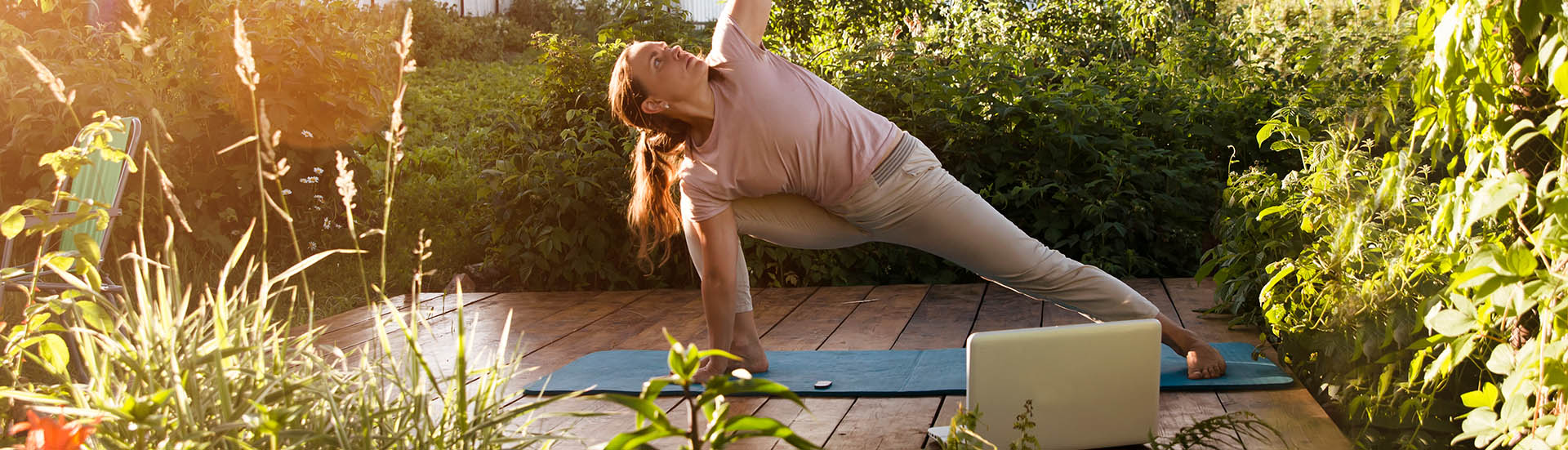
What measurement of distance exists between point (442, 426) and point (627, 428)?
1.11 meters

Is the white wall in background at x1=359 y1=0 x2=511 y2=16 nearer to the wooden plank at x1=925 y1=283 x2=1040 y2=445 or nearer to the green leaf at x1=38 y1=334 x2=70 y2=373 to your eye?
the wooden plank at x1=925 y1=283 x2=1040 y2=445

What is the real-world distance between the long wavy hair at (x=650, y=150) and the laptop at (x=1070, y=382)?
2.91 feet

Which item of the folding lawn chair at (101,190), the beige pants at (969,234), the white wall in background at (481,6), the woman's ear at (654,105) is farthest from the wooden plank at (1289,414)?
the white wall in background at (481,6)

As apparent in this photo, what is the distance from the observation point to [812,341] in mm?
3369

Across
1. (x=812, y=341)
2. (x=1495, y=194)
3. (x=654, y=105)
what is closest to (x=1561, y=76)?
(x=1495, y=194)

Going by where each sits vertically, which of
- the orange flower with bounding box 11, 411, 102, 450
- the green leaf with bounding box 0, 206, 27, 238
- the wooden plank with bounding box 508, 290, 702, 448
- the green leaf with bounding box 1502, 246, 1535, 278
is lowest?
the wooden plank with bounding box 508, 290, 702, 448

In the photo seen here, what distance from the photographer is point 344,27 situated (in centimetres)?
470

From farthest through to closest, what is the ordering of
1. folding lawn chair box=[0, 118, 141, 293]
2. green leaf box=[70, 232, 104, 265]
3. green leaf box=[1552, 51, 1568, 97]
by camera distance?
folding lawn chair box=[0, 118, 141, 293] < green leaf box=[70, 232, 104, 265] < green leaf box=[1552, 51, 1568, 97]

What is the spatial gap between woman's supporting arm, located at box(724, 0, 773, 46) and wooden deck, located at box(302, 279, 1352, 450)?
0.85 metres

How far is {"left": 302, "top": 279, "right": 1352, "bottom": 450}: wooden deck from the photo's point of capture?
2.37 m

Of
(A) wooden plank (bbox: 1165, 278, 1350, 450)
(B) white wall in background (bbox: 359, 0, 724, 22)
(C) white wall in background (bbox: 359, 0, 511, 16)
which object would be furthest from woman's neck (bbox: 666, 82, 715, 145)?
(C) white wall in background (bbox: 359, 0, 511, 16)

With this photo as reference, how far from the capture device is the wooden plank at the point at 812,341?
7.82 ft

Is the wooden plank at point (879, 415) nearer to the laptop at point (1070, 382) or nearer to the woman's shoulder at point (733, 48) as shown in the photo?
the laptop at point (1070, 382)

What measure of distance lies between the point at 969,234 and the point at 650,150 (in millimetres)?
849
